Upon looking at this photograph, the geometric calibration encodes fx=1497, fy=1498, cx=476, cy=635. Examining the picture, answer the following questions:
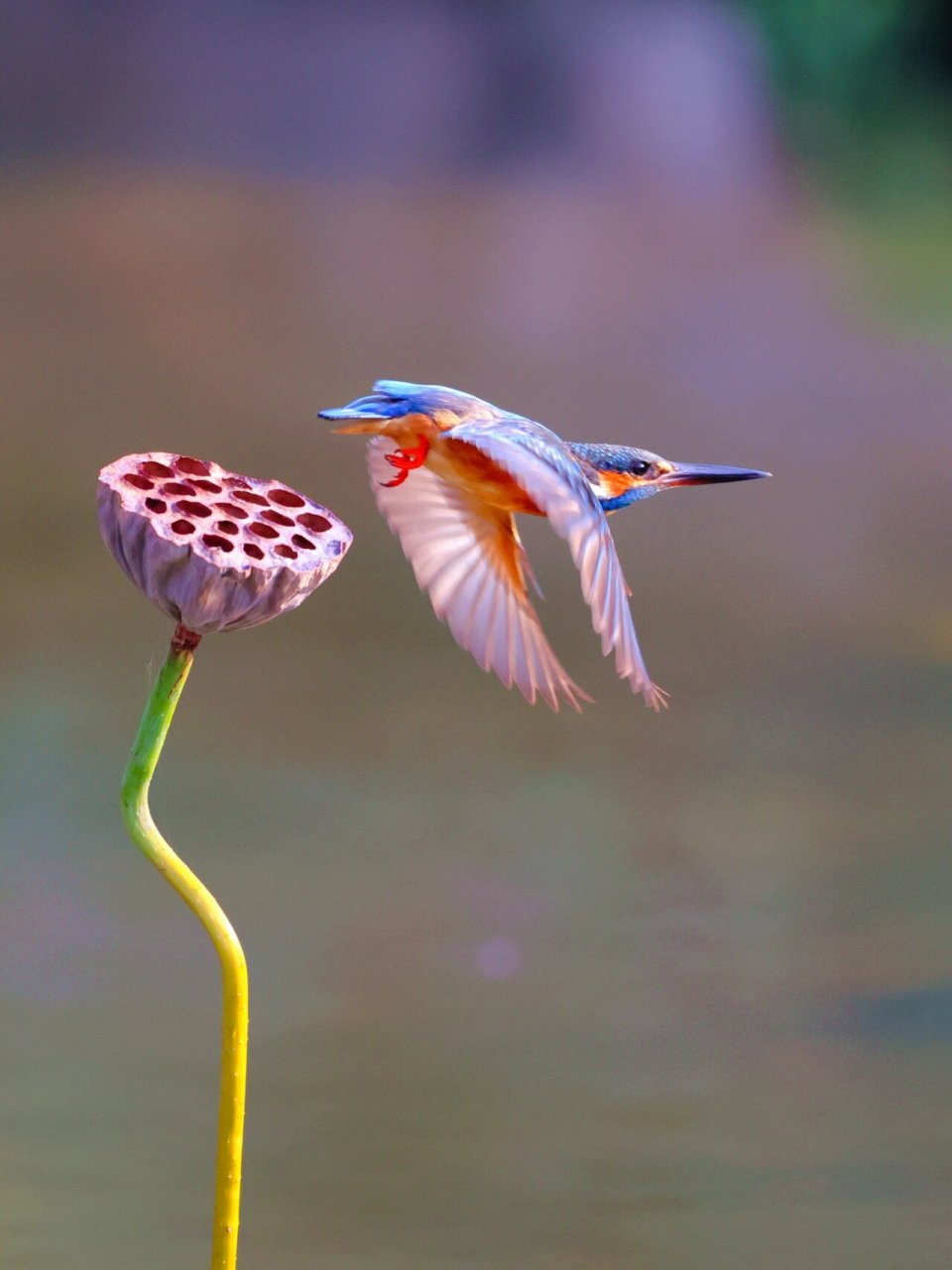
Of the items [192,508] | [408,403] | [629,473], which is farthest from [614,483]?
[192,508]

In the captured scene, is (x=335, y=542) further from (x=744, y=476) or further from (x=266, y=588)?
(x=744, y=476)

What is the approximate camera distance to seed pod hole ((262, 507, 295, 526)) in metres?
0.67

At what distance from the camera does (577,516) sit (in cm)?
65

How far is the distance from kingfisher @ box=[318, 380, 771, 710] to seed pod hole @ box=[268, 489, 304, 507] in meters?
0.04

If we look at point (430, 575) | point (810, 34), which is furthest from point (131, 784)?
point (810, 34)

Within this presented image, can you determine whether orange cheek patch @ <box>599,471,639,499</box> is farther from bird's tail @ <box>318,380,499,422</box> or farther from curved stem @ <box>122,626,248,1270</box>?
curved stem @ <box>122,626,248,1270</box>

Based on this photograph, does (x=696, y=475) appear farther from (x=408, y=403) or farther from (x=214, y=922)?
(x=214, y=922)

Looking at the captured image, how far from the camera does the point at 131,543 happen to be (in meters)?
0.63

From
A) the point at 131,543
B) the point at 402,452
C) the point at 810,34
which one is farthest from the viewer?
the point at 810,34

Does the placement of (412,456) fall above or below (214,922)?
above

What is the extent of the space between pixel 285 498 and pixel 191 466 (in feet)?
0.15

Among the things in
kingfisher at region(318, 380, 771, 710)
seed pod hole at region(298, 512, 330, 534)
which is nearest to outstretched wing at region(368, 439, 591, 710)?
kingfisher at region(318, 380, 771, 710)

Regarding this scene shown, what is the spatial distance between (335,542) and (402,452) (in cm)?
9

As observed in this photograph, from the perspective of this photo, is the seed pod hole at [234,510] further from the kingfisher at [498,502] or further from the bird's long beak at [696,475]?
the bird's long beak at [696,475]
